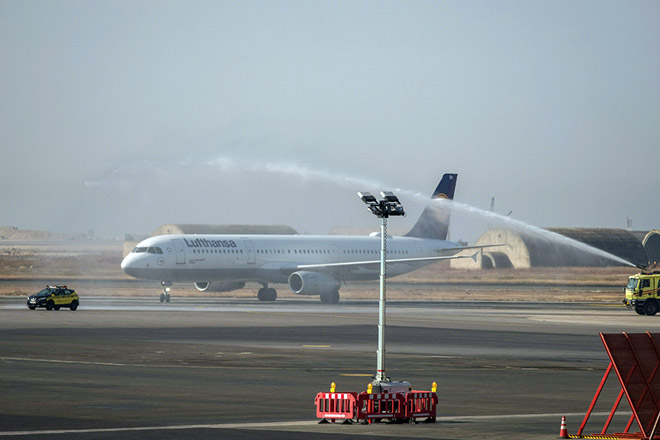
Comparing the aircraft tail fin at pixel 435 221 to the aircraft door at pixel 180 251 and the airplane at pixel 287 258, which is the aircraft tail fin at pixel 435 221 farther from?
the aircraft door at pixel 180 251

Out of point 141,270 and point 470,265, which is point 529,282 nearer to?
point 470,265

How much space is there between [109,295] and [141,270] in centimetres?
1494

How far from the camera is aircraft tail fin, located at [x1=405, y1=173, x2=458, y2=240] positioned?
3956 inches

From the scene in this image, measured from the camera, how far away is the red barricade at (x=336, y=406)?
2323 centimetres

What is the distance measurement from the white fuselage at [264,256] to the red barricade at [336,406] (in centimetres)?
5986

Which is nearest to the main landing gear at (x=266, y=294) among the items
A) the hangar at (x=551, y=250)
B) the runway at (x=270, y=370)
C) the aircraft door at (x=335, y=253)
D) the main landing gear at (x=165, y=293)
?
the aircraft door at (x=335, y=253)

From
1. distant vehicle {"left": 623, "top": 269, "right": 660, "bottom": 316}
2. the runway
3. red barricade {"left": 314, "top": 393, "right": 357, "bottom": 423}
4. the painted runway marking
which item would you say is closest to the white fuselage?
the runway

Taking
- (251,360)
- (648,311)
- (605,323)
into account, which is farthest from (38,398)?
(648,311)

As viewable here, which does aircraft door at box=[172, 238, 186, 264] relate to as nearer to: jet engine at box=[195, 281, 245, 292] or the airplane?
the airplane

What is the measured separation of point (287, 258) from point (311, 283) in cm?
431

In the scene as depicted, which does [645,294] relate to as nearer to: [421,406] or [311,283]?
[311,283]

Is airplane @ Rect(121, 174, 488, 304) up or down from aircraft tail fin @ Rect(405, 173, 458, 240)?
down

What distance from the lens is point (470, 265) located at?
558 ft

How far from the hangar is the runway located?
97797 millimetres
